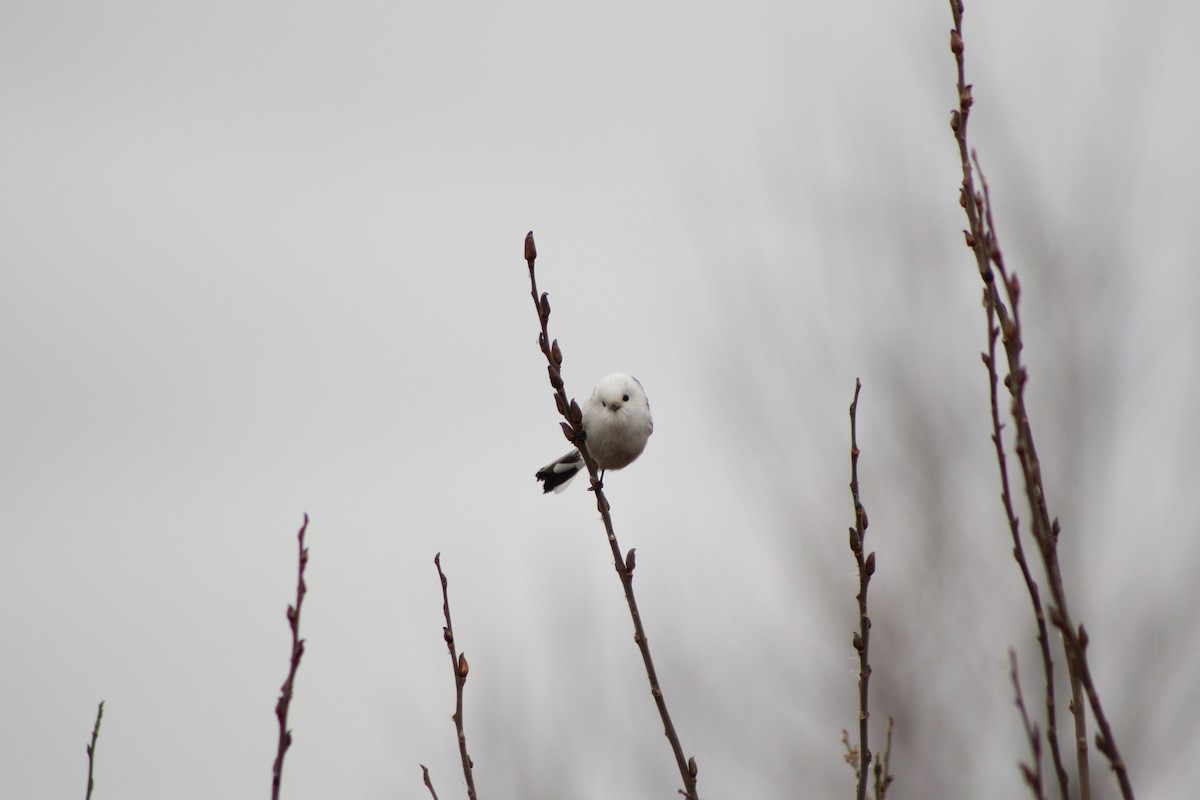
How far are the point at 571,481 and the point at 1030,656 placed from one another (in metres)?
4.62

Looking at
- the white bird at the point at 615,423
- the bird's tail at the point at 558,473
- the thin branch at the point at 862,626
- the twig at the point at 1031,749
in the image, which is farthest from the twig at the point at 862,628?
the bird's tail at the point at 558,473

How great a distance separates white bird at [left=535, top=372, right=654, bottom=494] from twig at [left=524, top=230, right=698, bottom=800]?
90.8 inches

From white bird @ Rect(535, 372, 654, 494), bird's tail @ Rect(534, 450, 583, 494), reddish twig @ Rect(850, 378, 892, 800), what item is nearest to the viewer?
reddish twig @ Rect(850, 378, 892, 800)

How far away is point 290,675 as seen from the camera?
209 cm

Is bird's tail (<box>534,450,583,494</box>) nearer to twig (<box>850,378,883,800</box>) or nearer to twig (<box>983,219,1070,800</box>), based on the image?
twig (<box>850,378,883,800</box>)

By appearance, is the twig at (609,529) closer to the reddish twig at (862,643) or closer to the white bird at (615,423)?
the reddish twig at (862,643)

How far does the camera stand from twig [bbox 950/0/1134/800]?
5.70 feet

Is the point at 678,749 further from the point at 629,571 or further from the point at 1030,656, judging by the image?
the point at 1030,656

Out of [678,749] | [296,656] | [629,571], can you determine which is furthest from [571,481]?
[296,656]

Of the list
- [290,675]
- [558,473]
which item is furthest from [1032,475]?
[558,473]

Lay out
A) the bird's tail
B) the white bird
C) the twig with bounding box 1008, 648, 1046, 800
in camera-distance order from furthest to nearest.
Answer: the bird's tail, the white bird, the twig with bounding box 1008, 648, 1046, 800

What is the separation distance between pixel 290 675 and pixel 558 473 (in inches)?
193

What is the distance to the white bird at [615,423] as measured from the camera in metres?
6.14

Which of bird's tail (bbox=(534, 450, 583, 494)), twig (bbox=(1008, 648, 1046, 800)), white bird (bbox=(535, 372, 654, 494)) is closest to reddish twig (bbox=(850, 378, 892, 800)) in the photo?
twig (bbox=(1008, 648, 1046, 800))
